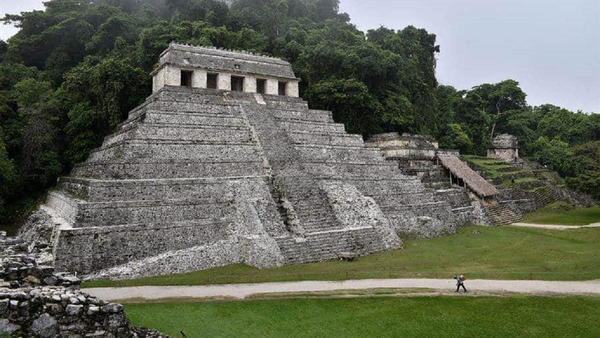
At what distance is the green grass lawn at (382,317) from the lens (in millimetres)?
11281

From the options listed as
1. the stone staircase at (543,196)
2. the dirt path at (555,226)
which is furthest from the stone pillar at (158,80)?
the stone staircase at (543,196)

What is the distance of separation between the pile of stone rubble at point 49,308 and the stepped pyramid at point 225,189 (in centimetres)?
713

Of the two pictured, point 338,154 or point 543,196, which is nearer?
point 338,154

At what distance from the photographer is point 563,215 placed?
35438 mm

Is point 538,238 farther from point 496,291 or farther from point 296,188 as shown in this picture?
point 296,188

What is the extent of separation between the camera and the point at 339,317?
12266 millimetres

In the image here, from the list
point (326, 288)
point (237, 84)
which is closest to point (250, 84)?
point (237, 84)

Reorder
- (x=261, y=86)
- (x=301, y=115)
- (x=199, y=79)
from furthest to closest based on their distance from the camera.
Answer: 1. (x=261, y=86)
2. (x=301, y=115)
3. (x=199, y=79)

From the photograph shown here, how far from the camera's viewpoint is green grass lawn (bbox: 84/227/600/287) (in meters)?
15.8

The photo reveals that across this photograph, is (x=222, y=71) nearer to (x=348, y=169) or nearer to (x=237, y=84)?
(x=237, y=84)

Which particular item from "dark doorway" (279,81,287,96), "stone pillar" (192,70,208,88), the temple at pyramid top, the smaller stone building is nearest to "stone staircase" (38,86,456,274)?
"stone pillar" (192,70,208,88)

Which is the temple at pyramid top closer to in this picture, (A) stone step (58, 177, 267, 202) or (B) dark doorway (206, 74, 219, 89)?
(B) dark doorway (206, 74, 219, 89)

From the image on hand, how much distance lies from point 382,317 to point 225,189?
1075 cm

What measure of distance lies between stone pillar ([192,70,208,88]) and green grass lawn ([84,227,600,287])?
611 inches
